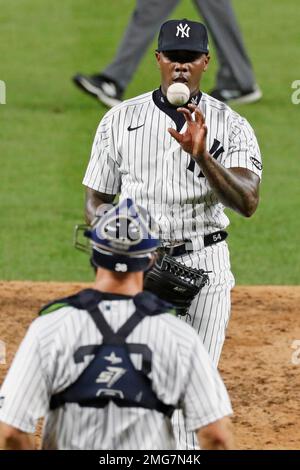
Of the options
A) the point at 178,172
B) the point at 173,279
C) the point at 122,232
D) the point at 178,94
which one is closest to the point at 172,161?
the point at 178,172

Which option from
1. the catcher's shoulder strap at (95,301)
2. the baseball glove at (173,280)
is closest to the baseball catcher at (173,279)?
the baseball glove at (173,280)

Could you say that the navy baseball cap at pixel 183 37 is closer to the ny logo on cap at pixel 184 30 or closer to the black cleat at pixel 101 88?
the ny logo on cap at pixel 184 30

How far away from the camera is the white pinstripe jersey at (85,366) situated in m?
4.24

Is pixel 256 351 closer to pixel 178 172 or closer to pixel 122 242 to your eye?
pixel 178 172

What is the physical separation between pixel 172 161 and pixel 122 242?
174cm

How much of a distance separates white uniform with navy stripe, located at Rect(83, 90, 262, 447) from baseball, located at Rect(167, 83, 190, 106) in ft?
0.78

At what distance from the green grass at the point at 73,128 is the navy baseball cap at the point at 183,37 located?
178 inches

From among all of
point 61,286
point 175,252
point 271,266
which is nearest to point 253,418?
point 175,252

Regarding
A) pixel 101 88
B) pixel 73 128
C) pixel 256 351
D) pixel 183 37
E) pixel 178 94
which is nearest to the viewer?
pixel 178 94

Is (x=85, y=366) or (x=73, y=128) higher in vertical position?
(x=73, y=128)

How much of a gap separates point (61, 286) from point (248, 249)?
80.8 inches

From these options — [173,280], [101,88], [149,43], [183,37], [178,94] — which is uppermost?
[149,43]

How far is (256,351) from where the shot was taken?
8.52 metres
